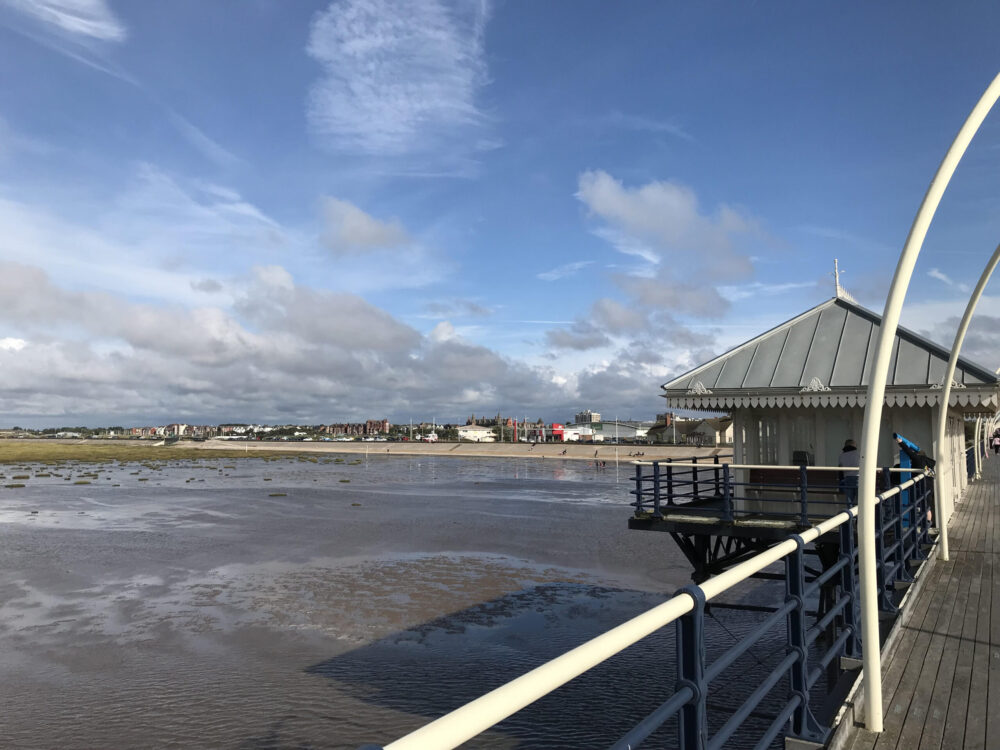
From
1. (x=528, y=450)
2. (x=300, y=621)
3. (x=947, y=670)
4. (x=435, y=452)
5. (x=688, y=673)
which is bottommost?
→ (x=300, y=621)

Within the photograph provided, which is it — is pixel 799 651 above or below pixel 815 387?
below

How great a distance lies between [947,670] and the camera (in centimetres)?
560

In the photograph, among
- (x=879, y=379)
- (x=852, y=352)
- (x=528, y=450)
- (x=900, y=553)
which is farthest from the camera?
(x=528, y=450)

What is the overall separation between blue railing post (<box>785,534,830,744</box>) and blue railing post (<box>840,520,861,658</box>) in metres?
1.63

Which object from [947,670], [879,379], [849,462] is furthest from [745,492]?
[879,379]

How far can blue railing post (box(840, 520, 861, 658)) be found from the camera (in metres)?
5.57

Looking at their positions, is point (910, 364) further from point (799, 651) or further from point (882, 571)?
point (799, 651)

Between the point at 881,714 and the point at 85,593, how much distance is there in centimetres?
1951

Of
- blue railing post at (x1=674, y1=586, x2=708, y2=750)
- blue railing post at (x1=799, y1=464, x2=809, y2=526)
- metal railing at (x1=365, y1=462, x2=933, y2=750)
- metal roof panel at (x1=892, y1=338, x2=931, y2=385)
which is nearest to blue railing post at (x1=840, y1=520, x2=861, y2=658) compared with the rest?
metal railing at (x1=365, y1=462, x2=933, y2=750)

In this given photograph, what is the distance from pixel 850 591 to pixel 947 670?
984 millimetres

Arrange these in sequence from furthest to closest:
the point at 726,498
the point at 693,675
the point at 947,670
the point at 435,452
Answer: the point at 435,452 < the point at 726,498 < the point at 947,670 < the point at 693,675

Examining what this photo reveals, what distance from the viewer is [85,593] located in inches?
724

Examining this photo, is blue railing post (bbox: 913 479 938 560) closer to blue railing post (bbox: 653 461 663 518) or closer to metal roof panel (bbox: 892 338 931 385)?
metal roof panel (bbox: 892 338 931 385)

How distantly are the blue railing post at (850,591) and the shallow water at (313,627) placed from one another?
16.2 feet
